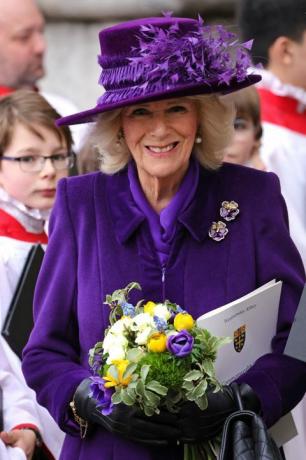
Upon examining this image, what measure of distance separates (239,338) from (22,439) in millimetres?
1017

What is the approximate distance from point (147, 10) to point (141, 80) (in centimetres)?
542

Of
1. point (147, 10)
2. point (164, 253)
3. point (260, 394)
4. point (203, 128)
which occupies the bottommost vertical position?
point (147, 10)

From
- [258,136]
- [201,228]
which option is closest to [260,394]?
[201,228]

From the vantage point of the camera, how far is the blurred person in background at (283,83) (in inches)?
262

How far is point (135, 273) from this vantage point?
4.11m

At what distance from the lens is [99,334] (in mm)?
4086

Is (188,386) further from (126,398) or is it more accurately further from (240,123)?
(240,123)

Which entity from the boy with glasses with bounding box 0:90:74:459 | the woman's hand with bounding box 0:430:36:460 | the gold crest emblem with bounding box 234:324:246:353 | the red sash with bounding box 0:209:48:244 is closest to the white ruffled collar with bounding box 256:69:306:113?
the boy with glasses with bounding box 0:90:74:459

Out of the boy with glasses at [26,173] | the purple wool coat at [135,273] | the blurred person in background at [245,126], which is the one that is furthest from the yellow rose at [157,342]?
the blurred person in background at [245,126]

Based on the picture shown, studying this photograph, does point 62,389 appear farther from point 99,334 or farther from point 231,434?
point 231,434

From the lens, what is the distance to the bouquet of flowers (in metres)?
3.69

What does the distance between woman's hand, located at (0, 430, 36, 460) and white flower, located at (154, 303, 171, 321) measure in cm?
104

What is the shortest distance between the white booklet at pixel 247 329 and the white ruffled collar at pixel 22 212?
1.35m

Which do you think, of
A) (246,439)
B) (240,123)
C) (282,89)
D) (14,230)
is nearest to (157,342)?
(246,439)
